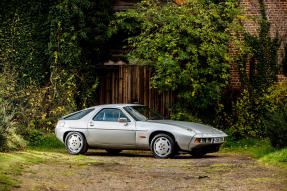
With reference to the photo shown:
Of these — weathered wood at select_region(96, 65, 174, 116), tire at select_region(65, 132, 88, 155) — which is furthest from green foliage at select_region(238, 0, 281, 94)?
tire at select_region(65, 132, 88, 155)

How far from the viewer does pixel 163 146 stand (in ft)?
38.4

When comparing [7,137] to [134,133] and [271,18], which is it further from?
[271,18]

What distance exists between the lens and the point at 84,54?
1858cm

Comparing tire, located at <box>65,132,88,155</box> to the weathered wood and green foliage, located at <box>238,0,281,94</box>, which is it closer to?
the weathered wood

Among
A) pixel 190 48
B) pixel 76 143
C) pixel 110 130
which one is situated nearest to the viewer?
pixel 110 130

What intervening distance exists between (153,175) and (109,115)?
13.5 ft

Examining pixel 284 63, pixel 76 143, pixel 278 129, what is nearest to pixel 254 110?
pixel 284 63

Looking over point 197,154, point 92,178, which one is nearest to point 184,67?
point 197,154

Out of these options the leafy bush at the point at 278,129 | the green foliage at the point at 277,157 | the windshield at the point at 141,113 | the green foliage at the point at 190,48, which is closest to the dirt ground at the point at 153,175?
the green foliage at the point at 277,157

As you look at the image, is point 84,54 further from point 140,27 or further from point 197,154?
point 197,154

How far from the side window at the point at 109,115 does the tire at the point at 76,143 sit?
2.11ft

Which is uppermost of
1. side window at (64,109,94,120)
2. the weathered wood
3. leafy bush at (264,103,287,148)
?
the weathered wood

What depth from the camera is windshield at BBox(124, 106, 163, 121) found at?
40.8 feet

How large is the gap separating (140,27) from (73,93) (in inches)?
144
